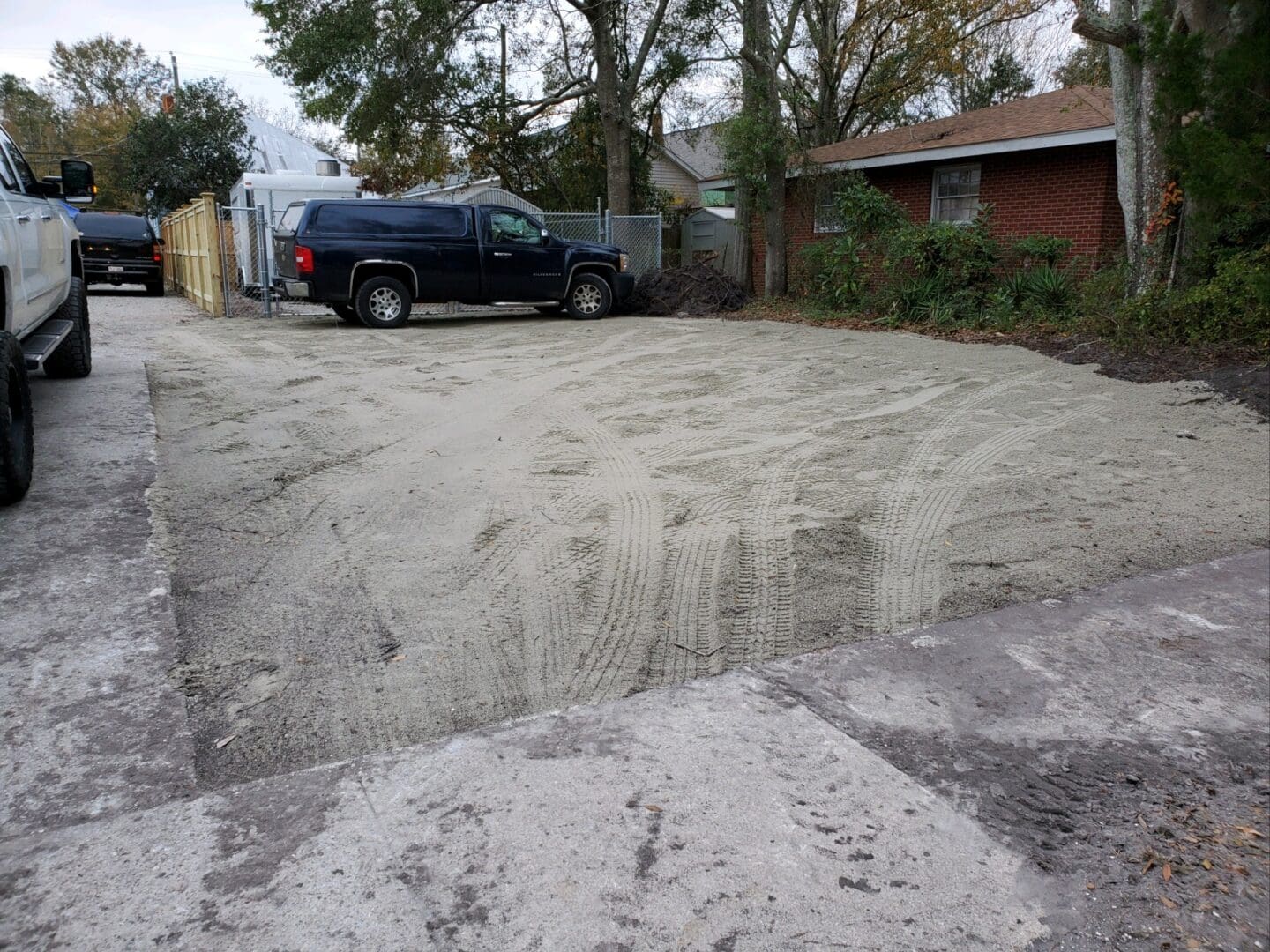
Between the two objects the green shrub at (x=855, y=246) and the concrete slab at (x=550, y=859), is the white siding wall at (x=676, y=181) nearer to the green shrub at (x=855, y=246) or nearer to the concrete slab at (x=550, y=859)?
the green shrub at (x=855, y=246)

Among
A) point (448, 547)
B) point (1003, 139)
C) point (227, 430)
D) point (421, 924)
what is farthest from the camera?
point (1003, 139)

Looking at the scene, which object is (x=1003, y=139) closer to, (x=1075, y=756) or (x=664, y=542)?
(x=664, y=542)

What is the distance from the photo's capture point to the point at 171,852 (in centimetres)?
256

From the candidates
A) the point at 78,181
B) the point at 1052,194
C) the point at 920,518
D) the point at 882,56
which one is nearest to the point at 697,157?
the point at 882,56

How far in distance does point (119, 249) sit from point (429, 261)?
9874mm

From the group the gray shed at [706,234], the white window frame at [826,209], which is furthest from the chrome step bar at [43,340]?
the gray shed at [706,234]

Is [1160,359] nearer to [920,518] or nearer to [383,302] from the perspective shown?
[920,518]

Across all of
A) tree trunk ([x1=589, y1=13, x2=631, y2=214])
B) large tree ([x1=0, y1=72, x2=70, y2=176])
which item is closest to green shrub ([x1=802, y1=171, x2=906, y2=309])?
tree trunk ([x1=589, y1=13, x2=631, y2=214])

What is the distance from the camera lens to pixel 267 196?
2005 centimetres

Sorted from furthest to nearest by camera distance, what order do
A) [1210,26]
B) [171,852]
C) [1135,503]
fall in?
[1210,26], [1135,503], [171,852]

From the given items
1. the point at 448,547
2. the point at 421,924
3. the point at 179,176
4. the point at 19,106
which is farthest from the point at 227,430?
the point at 19,106

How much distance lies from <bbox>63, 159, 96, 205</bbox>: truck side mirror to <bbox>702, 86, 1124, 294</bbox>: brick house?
A: 45.0 feet

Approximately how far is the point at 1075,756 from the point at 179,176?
35602mm

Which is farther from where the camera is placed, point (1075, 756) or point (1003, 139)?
point (1003, 139)
